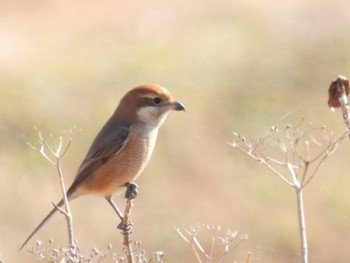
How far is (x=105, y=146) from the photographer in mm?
5930

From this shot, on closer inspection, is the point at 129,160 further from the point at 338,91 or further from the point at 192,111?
the point at 192,111

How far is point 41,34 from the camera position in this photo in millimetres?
15750

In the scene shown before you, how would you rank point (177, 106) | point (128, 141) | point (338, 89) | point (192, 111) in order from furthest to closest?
point (192, 111)
point (128, 141)
point (177, 106)
point (338, 89)

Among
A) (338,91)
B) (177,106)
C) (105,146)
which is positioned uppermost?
(177,106)

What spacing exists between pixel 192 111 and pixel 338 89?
25.4 feet

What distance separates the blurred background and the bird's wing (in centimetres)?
345

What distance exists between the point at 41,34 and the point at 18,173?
17.6 feet

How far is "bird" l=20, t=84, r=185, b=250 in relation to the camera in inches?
228

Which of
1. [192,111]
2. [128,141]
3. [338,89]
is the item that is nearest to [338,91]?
[338,89]

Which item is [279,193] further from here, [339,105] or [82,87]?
[339,105]

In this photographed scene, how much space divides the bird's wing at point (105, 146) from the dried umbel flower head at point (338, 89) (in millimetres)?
1936

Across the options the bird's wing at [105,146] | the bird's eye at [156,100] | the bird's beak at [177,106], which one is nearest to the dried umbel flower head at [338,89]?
the bird's beak at [177,106]

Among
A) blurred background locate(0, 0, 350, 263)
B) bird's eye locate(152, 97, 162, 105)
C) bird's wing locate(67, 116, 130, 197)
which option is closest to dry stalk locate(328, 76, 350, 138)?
bird's eye locate(152, 97, 162, 105)

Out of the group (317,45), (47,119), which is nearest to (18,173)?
(47,119)
